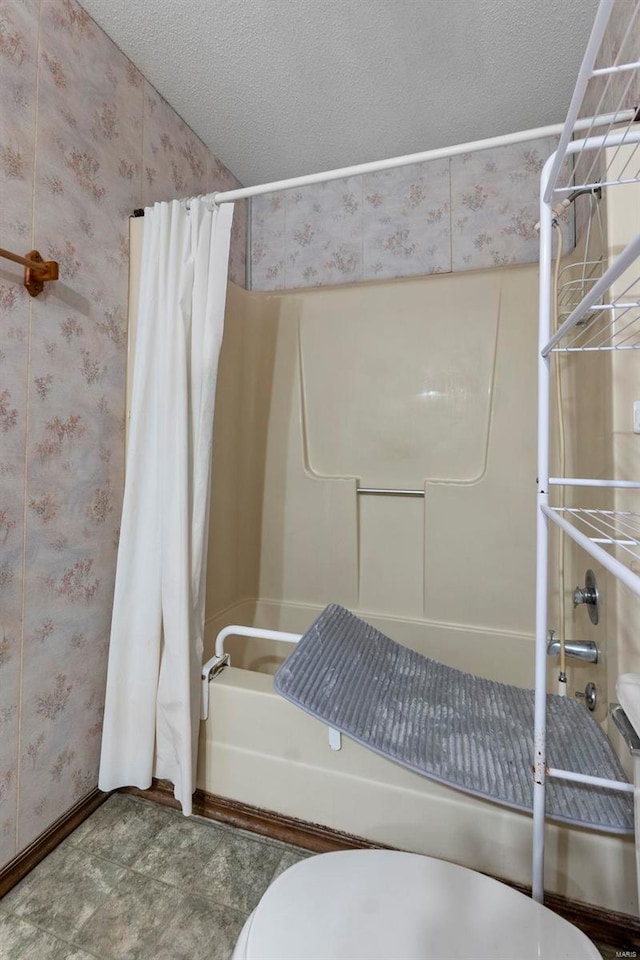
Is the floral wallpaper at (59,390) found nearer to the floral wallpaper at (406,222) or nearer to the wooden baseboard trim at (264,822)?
the wooden baseboard trim at (264,822)

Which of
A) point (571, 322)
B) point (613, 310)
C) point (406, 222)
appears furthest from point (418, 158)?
point (406, 222)

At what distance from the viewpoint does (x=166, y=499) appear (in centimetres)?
139

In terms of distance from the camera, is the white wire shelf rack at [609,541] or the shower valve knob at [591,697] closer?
the white wire shelf rack at [609,541]

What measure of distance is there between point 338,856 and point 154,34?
2.27 metres

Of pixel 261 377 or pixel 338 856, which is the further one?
pixel 261 377

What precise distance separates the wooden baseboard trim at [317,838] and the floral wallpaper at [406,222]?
2164mm

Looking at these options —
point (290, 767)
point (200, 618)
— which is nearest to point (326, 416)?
point (200, 618)

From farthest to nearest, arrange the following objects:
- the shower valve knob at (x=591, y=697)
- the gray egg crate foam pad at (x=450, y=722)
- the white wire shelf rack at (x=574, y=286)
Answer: the white wire shelf rack at (x=574, y=286) < the shower valve knob at (x=591, y=697) < the gray egg crate foam pad at (x=450, y=722)

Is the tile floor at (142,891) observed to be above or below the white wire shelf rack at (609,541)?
below

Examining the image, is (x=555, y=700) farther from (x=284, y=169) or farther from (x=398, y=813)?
(x=284, y=169)

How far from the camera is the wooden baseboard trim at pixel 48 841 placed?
1181 millimetres

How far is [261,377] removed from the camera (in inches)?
88.1

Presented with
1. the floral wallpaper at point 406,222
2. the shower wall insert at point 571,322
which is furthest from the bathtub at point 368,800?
the floral wallpaper at point 406,222

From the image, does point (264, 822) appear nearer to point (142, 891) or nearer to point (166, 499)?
point (142, 891)
